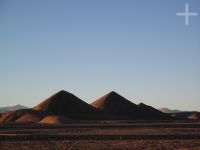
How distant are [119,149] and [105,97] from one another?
78.6 m

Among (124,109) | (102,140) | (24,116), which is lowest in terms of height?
(102,140)

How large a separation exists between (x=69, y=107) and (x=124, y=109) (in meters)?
11.7

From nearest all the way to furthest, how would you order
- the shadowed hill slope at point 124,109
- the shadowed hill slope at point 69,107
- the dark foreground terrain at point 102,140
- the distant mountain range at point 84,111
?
the dark foreground terrain at point 102,140
the distant mountain range at point 84,111
the shadowed hill slope at point 69,107
the shadowed hill slope at point 124,109

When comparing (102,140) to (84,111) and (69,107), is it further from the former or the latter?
(69,107)

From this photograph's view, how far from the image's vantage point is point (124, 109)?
98.4m

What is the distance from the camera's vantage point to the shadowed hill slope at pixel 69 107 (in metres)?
91.9

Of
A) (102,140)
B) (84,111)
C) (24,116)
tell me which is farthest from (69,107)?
(102,140)

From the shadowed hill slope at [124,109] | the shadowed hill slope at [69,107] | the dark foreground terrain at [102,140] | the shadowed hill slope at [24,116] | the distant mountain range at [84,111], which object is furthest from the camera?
the shadowed hill slope at [124,109]

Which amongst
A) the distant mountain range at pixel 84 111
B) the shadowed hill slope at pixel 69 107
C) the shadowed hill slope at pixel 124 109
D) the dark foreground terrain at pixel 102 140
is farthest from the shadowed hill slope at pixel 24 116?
the dark foreground terrain at pixel 102 140

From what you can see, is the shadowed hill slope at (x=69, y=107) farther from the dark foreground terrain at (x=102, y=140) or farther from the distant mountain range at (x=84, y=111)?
the dark foreground terrain at (x=102, y=140)

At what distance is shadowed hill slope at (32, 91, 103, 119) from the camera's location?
91.9 metres

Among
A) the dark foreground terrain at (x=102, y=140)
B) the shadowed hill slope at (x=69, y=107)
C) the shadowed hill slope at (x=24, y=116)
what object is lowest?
the dark foreground terrain at (x=102, y=140)

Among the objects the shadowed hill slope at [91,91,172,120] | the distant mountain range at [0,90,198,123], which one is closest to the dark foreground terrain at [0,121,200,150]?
the distant mountain range at [0,90,198,123]

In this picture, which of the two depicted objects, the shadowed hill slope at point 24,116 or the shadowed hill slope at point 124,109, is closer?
the shadowed hill slope at point 24,116
